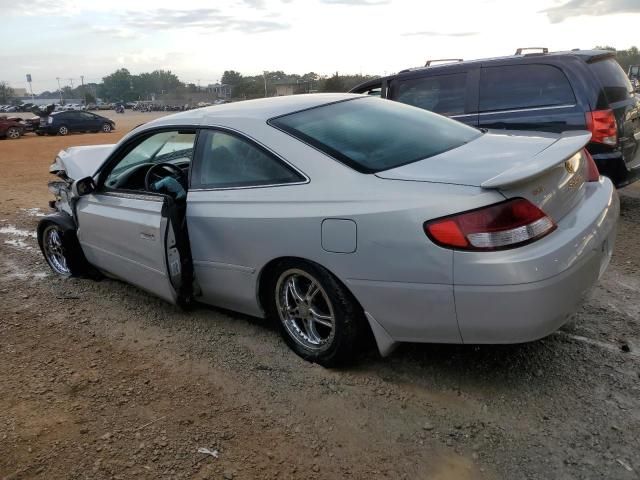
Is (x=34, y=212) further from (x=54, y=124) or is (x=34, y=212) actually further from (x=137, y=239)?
(x=54, y=124)

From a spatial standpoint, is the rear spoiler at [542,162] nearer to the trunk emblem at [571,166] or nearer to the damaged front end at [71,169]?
the trunk emblem at [571,166]

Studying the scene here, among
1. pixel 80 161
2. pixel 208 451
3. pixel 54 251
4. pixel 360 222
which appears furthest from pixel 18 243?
pixel 360 222

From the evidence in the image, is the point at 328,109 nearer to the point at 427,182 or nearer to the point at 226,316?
the point at 427,182

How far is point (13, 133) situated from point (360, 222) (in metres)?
27.2

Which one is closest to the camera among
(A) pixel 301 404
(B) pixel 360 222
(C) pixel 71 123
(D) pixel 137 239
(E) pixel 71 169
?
(B) pixel 360 222

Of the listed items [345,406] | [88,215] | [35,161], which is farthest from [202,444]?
[35,161]

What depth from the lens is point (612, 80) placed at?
18.7ft

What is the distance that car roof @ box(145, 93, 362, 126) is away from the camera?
346 centimetres

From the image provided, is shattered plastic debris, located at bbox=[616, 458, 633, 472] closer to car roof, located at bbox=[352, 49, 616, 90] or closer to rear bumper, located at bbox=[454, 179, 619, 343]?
rear bumper, located at bbox=[454, 179, 619, 343]

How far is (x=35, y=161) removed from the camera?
603 inches

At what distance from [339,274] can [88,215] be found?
8.25 ft

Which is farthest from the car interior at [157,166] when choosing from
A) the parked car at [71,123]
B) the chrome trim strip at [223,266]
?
the parked car at [71,123]

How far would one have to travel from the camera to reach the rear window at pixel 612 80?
555cm

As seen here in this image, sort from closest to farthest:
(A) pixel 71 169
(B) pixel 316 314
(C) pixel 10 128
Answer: (B) pixel 316 314 < (A) pixel 71 169 < (C) pixel 10 128
